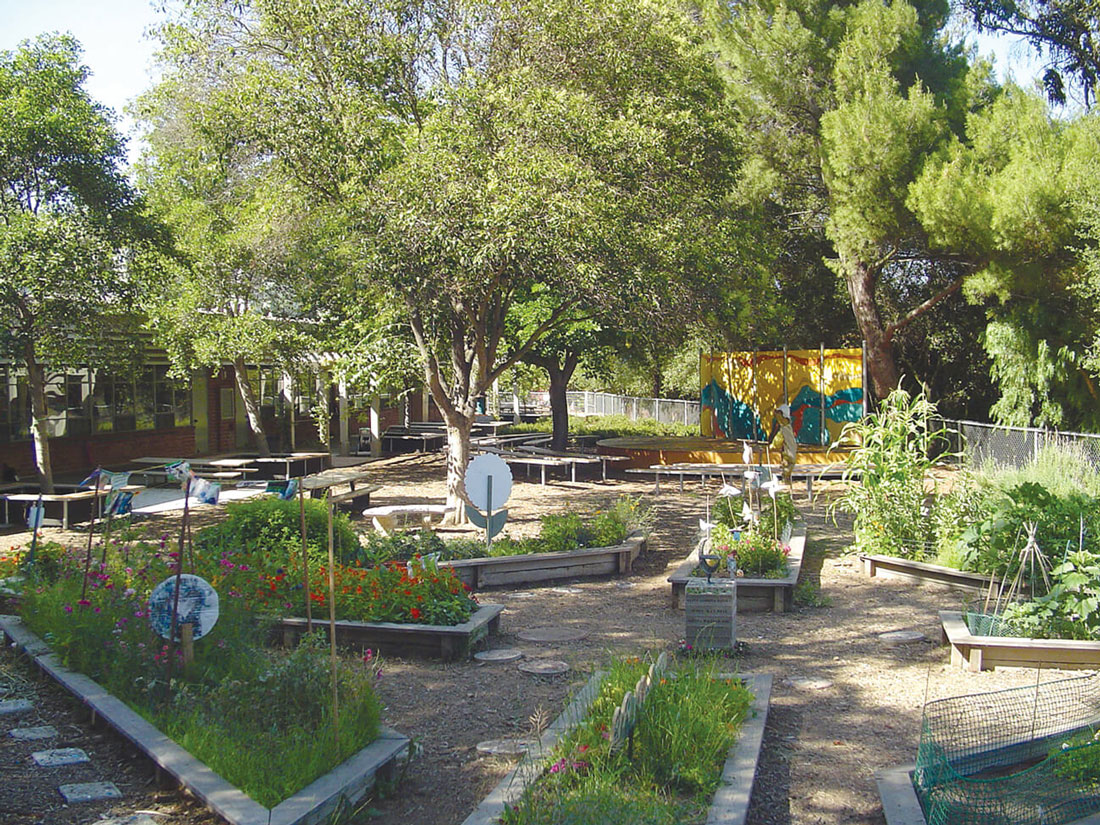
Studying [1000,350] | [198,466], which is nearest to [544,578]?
[198,466]

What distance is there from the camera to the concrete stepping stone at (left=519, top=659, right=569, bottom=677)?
22.7 feet

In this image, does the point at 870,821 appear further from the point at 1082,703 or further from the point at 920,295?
the point at 920,295

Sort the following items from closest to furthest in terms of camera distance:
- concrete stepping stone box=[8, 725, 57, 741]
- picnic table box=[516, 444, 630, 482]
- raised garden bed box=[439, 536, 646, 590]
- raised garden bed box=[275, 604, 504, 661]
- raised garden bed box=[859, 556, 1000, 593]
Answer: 1. concrete stepping stone box=[8, 725, 57, 741]
2. raised garden bed box=[275, 604, 504, 661]
3. raised garden bed box=[859, 556, 1000, 593]
4. raised garden bed box=[439, 536, 646, 590]
5. picnic table box=[516, 444, 630, 482]

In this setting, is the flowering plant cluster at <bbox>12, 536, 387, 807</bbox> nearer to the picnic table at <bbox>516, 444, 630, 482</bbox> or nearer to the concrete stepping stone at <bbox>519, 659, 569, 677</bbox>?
the concrete stepping stone at <bbox>519, 659, 569, 677</bbox>

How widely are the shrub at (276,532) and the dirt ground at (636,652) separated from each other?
5.02 feet

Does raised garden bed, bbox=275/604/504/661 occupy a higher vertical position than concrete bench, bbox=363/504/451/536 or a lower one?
lower

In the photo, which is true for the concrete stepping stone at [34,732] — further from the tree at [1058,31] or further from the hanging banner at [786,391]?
the tree at [1058,31]

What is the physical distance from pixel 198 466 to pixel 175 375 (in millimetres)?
1974

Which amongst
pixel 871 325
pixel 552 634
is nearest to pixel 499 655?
pixel 552 634

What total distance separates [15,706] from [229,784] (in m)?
2.40

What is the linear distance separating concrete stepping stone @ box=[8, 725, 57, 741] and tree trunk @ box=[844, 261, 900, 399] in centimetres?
1920

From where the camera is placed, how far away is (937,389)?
2664cm

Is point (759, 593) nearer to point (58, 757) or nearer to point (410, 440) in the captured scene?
point (58, 757)

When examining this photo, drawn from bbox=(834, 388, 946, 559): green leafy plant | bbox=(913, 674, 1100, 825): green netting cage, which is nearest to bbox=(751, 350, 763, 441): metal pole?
bbox=(834, 388, 946, 559): green leafy plant
